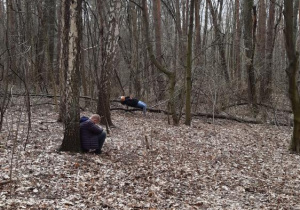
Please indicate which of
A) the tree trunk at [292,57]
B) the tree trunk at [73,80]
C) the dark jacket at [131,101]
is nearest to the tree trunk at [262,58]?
the dark jacket at [131,101]

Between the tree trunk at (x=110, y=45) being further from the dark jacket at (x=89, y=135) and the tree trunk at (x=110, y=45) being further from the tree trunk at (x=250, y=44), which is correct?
the tree trunk at (x=250, y=44)

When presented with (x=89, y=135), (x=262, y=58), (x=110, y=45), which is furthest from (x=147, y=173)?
(x=262, y=58)

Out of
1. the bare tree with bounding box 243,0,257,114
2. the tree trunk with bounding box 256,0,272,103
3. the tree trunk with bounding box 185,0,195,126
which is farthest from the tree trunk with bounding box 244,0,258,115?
the tree trunk with bounding box 185,0,195,126

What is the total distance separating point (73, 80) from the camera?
6.88 metres

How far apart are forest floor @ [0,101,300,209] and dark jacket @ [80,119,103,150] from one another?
9.6 inches

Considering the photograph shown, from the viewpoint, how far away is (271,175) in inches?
307

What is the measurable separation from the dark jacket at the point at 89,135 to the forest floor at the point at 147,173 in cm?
24

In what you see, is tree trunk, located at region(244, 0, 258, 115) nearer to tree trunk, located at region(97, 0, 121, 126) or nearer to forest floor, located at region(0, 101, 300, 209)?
forest floor, located at region(0, 101, 300, 209)

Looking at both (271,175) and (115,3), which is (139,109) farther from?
(271,175)

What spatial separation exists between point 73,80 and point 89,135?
1.32 m

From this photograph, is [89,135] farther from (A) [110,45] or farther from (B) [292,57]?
(B) [292,57]

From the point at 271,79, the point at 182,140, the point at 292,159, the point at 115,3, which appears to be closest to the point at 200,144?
the point at 182,140

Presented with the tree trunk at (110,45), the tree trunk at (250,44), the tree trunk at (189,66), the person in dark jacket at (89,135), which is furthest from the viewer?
the tree trunk at (250,44)

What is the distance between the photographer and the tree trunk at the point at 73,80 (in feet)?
22.0
